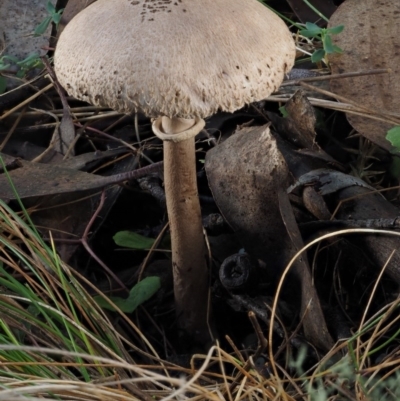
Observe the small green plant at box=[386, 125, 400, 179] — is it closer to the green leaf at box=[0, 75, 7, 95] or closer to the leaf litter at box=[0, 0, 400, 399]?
the leaf litter at box=[0, 0, 400, 399]

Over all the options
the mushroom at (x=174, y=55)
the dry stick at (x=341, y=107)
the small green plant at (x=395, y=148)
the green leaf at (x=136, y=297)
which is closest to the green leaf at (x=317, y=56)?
the dry stick at (x=341, y=107)

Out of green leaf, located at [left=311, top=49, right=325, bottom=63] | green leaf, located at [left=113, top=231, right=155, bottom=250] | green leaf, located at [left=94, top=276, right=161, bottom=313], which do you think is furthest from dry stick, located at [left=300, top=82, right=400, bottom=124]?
green leaf, located at [left=94, top=276, right=161, bottom=313]

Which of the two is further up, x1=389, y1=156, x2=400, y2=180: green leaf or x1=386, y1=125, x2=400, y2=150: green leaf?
x1=386, y1=125, x2=400, y2=150: green leaf

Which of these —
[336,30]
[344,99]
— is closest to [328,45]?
[336,30]

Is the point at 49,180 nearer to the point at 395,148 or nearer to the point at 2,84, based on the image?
the point at 2,84

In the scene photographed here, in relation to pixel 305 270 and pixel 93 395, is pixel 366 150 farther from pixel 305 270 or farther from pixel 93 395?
pixel 93 395
